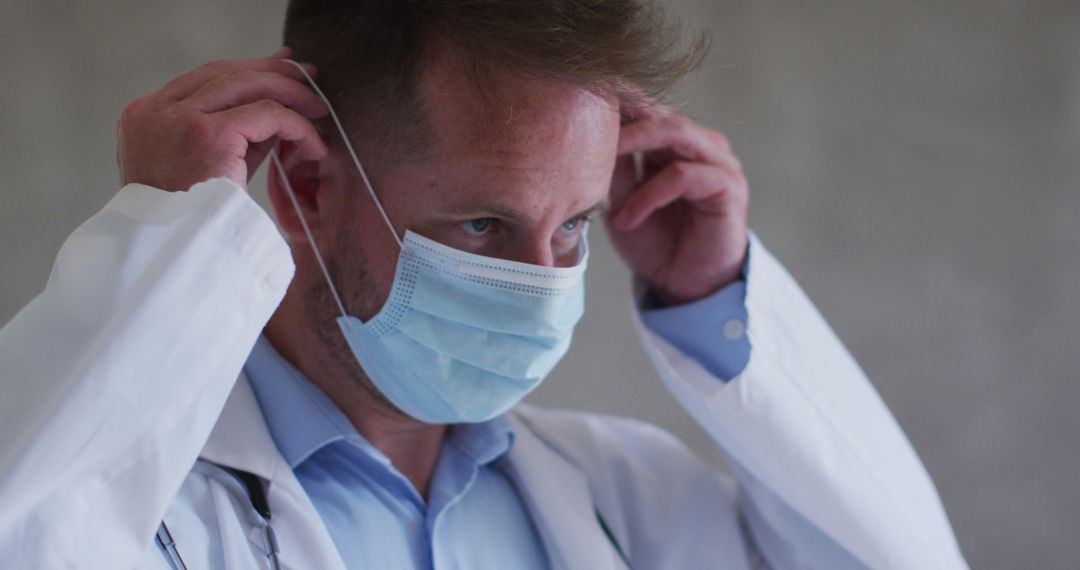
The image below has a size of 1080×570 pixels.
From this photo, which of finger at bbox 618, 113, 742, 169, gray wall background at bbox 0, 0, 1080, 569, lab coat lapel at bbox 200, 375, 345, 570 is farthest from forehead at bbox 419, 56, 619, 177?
gray wall background at bbox 0, 0, 1080, 569

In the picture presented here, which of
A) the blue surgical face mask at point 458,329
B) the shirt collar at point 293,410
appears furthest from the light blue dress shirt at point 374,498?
the blue surgical face mask at point 458,329

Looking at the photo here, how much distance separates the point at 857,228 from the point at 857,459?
71 cm

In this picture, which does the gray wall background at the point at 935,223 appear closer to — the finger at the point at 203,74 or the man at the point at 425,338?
the man at the point at 425,338

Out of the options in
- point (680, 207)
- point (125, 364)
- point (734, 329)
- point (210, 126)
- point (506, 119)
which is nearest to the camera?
point (125, 364)

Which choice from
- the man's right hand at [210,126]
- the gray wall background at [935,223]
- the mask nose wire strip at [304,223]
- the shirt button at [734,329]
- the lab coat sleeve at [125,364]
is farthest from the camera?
the gray wall background at [935,223]

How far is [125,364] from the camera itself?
98 cm

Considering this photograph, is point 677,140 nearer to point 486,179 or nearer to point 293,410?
point 486,179

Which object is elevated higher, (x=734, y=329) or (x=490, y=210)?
(x=490, y=210)

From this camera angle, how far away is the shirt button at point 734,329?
160 centimetres

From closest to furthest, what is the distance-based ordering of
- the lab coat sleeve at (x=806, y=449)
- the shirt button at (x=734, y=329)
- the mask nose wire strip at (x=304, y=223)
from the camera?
the mask nose wire strip at (x=304, y=223)
the lab coat sleeve at (x=806, y=449)
the shirt button at (x=734, y=329)

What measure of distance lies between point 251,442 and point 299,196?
13.4 inches

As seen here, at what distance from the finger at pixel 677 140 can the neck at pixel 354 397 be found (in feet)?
1.78

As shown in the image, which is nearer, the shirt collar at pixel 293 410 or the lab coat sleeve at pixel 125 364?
the lab coat sleeve at pixel 125 364

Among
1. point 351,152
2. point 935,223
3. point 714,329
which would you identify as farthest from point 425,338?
point 935,223
